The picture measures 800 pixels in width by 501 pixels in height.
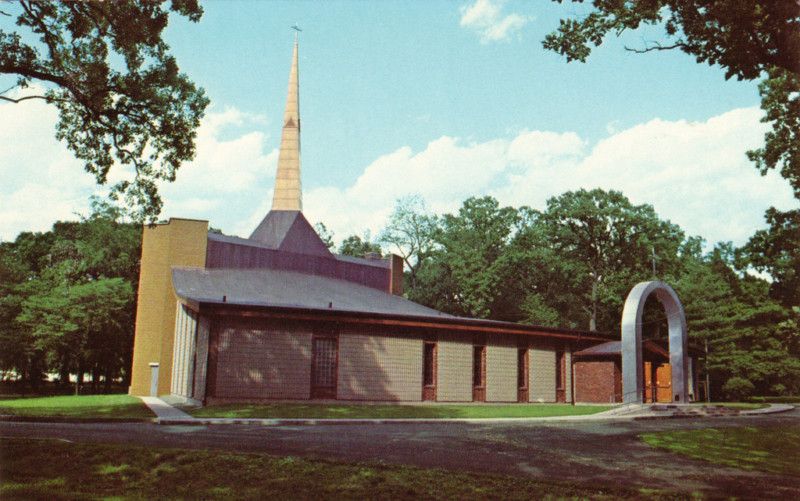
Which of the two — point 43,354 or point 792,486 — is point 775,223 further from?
point 43,354

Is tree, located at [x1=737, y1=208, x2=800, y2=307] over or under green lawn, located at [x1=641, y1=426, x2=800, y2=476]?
over

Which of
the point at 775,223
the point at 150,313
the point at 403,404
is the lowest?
the point at 403,404

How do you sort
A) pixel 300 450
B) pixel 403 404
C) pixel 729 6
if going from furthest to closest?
pixel 403 404 → pixel 300 450 → pixel 729 6

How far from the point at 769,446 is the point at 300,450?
10825 millimetres

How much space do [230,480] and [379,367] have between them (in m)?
20.8

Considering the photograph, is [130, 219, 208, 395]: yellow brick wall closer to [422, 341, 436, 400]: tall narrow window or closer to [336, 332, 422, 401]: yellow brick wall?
Result: [336, 332, 422, 401]: yellow brick wall

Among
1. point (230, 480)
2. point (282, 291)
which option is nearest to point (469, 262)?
point (282, 291)

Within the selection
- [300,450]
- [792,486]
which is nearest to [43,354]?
[300,450]

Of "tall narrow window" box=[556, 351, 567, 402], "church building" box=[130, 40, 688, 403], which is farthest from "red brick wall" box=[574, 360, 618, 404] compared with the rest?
"tall narrow window" box=[556, 351, 567, 402]

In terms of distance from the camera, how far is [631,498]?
7.89m

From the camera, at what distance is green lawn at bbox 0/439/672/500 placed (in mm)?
7672

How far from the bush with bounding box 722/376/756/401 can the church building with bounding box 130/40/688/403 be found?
1223 cm

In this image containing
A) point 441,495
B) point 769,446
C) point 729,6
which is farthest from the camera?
point 769,446

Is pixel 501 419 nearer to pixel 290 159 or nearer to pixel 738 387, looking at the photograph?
pixel 290 159
